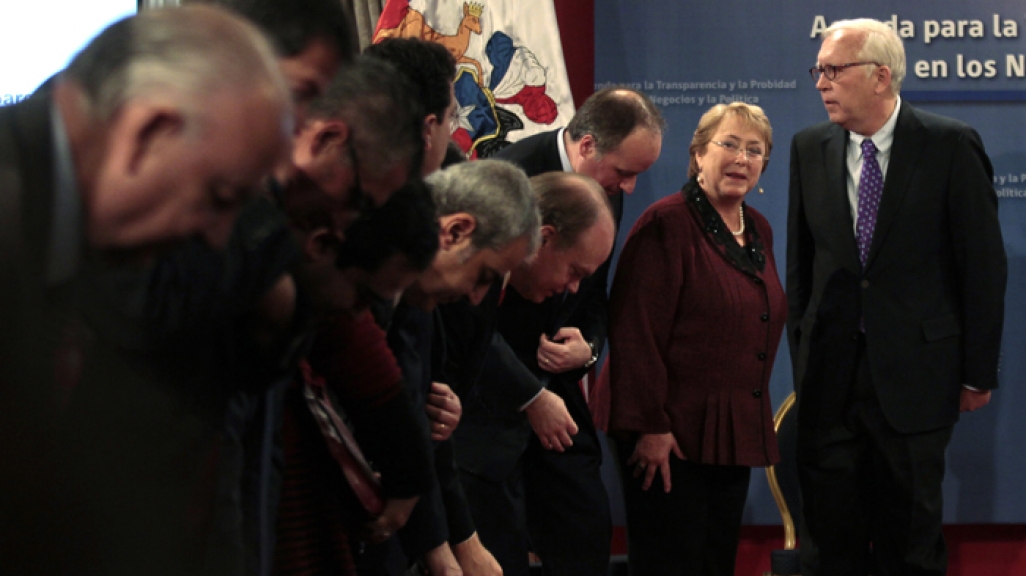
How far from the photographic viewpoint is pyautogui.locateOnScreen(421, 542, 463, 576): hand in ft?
5.82

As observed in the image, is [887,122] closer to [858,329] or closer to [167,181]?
[858,329]

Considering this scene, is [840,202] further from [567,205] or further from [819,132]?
[567,205]

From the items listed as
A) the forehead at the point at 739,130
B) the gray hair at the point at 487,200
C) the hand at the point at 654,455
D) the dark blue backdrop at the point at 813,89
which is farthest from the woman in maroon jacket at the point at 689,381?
the gray hair at the point at 487,200


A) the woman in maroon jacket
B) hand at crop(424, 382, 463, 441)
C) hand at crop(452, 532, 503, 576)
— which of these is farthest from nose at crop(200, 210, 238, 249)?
the woman in maroon jacket

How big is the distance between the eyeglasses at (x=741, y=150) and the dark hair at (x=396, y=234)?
2013 mm

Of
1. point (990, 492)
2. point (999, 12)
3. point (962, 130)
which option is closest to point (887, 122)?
point (962, 130)

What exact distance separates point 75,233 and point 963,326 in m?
3.21

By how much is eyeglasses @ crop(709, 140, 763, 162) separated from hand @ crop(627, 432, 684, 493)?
2.81 feet

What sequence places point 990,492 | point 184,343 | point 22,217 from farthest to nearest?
1. point 990,492
2. point 184,343
3. point 22,217

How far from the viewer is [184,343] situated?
2.58ft

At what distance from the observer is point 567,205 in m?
2.40

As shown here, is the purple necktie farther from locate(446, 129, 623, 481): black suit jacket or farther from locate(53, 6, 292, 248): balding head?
locate(53, 6, 292, 248): balding head

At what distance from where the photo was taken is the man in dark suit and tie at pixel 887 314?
331 centimetres

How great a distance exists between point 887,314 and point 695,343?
2.40ft
